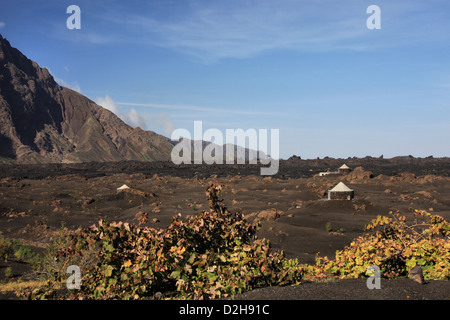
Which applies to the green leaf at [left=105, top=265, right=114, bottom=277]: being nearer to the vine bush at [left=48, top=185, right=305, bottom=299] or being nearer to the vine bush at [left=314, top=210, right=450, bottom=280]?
the vine bush at [left=48, top=185, right=305, bottom=299]

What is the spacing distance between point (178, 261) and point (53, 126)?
6489 inches

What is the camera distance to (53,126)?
6225 inches

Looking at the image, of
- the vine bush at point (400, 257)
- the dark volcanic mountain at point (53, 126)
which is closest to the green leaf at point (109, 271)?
the vine bush at point (400, 257)

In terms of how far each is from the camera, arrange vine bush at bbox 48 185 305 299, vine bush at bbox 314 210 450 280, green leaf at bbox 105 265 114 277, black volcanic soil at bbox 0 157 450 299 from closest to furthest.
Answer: green leaf at bbox 105 265 114 277 < vine bush at bbox 48 185 305 299 < vine bush at bbox 314 210 450 280 < black volcanic soil at bbox 0 157 450 299

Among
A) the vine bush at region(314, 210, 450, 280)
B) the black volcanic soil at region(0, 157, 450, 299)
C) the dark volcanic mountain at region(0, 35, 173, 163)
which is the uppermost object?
the dark volcanic mountain at region(0, 35, 173, 163)

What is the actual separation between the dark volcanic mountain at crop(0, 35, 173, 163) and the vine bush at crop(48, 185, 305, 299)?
5007 inches

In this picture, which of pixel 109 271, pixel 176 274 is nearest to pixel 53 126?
pixel 109 271

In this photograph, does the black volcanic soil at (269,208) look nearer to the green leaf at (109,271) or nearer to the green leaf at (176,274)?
the green leaf at (176,274)

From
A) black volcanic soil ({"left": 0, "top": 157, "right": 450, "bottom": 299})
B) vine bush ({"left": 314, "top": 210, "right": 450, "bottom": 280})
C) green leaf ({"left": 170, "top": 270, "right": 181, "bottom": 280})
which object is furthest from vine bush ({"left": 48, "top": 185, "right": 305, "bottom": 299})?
black volcanic soil ({"left": 0, "top": 157, "right": 450, "bottom": 299})

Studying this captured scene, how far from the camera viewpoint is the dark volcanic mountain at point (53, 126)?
13462cm

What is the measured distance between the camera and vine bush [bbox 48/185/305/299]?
6.11 m

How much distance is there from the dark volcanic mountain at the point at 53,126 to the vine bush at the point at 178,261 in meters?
127

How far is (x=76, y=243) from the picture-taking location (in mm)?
6777
